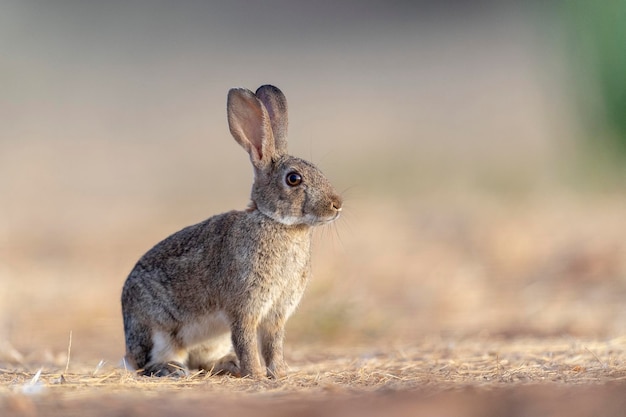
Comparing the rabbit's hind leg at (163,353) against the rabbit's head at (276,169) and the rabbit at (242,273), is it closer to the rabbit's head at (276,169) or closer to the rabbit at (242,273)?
the rabbit at (242,273)

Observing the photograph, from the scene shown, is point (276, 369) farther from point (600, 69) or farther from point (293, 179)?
point (600, 69)

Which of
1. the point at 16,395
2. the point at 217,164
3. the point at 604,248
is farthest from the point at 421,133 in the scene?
the point at 16,395

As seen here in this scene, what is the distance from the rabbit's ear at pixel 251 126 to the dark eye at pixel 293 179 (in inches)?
7.0

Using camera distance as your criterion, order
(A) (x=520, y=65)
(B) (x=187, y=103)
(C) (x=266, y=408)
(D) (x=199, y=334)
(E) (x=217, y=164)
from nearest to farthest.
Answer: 1. (C) (x=266, y=408)
2. (D) (x=199, y=334)
3. (E) (x=217, y=164)
4. (B) (x=187, y=103)
5. (A) (x=520, y=65)

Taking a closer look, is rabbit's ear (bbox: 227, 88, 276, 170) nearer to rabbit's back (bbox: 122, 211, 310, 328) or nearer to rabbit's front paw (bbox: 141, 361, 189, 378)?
rabbit's back (bbox: 122, 211, 310, 328)

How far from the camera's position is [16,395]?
4035 mm

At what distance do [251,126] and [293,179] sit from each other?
15.8 inches

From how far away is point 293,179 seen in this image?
17.8 feet

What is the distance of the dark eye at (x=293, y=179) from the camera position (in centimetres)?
541

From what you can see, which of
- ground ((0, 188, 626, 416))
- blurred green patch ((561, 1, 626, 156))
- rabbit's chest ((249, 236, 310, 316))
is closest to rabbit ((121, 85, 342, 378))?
rabbit's chest ((249, 236, 310, 316))

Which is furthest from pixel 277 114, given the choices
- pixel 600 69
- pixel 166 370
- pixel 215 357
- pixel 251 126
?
pixel 600 69

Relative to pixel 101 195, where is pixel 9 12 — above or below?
above

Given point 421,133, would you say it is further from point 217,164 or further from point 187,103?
point 187,103

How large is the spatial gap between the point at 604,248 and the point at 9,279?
4.64 m
